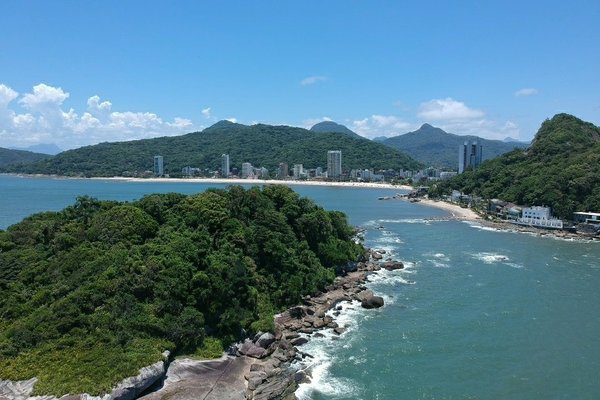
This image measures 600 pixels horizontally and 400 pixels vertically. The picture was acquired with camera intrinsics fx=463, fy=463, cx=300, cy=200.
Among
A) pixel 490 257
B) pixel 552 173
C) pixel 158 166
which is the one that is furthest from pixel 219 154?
pixel 490 257

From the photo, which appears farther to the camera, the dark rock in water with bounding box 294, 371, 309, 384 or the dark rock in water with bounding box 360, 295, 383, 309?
the dark rock in water with bounding box 360, 295, 383, 309

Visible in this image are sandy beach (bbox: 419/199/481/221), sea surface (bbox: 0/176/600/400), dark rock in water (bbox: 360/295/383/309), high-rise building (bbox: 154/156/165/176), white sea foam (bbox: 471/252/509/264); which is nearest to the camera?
sea surface (bbox: 0/176/600/400)

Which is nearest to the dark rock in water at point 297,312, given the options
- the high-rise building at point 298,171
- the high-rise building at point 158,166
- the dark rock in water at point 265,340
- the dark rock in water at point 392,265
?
the dark rock in water at point 265,340

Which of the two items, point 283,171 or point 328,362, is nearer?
point 328,362

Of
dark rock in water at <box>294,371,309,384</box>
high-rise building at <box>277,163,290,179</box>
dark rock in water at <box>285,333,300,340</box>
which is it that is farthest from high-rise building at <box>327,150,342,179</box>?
dark rock in water at <box>294,371,309,384</box>

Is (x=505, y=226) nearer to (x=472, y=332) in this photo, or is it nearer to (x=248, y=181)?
(x=472, y=332)

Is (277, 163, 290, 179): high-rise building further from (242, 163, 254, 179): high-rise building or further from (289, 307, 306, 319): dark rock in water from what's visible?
(289, 307, 306, 319): dark rock in water
